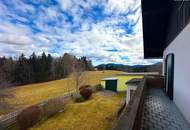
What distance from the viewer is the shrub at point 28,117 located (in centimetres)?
1309

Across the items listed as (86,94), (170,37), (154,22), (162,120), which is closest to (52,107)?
(86,94)

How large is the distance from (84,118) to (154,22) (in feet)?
34.8

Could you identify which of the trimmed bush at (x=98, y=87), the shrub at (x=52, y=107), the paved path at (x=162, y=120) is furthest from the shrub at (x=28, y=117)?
the trimmed bush at (x=98, y=87)

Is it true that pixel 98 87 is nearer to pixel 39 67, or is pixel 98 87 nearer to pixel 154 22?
pixel 39 67

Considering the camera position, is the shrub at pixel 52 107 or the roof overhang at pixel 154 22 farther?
the shrub at pixel 52 107

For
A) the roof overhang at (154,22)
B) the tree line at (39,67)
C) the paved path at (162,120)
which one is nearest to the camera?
the paved path at (162,120)

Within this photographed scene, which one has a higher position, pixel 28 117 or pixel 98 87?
pixel 98 87

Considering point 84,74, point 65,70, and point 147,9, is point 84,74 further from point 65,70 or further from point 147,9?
point 147,9

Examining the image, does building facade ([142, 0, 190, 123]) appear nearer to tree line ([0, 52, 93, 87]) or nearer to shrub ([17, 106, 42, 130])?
shrub ([17, 106, 42, 130])

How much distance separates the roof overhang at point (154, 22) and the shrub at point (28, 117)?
10782 millimetres

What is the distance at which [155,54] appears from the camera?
15.0m

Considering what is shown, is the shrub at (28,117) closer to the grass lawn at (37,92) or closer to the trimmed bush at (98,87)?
the grass lawn at (37,92)

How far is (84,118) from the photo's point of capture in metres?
15.2

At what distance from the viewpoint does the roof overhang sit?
7.64m
